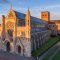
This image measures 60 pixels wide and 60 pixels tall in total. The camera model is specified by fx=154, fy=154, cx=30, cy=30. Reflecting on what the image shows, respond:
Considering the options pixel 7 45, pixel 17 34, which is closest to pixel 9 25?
pixel 17 34

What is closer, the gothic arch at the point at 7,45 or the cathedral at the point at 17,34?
the cathedral at the point at 17,34

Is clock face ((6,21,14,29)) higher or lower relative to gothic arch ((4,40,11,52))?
higher

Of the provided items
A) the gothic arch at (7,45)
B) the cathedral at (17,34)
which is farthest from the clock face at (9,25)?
the gothic arch at (7,45)

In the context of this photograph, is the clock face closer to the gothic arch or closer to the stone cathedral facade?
the stone cathedral facade

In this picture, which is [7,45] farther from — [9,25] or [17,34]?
[9,25]

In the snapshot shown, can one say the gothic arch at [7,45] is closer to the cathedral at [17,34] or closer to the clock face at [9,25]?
the cathedral at [17,34]

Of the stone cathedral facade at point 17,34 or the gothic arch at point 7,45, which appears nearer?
the stone cathedral facade at point 17,34

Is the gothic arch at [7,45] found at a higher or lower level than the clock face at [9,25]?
lower

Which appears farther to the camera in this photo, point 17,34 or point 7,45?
point 7,45

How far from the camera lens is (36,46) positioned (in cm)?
4969

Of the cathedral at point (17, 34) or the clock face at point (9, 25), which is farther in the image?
the clock face at point (9, 25)

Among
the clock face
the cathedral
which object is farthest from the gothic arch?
the clock face

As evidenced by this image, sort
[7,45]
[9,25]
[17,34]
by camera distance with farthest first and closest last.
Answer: [9,25] → [7,45] → [17,34]

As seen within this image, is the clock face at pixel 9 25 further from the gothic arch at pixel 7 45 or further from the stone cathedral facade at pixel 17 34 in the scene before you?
the gothic arch at pixel 7 45
